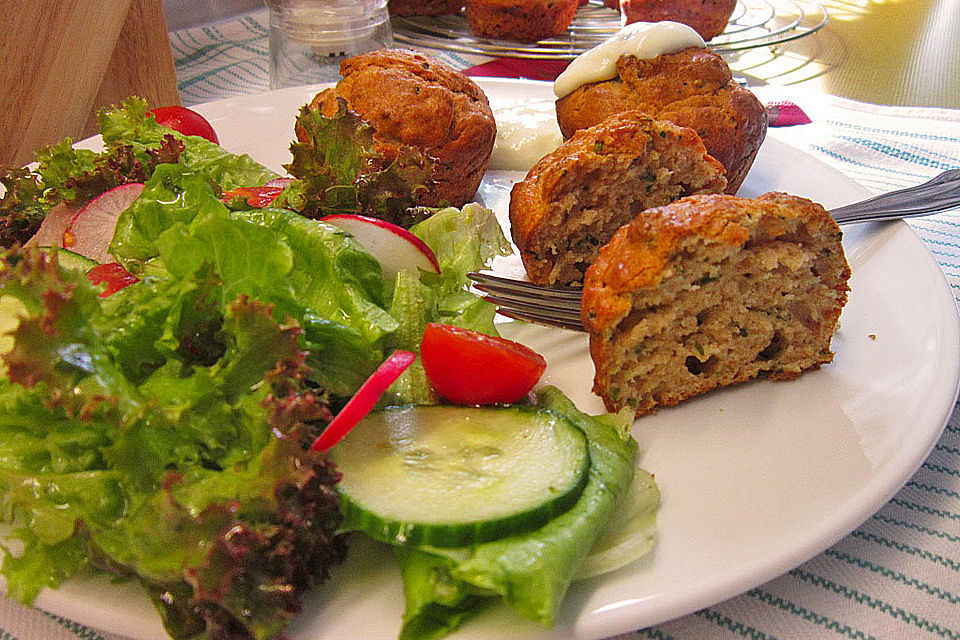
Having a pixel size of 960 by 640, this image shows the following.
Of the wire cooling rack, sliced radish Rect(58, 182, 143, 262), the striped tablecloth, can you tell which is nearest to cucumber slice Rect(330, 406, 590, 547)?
the striped tablecloth

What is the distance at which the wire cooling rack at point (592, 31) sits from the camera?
18.2 feet

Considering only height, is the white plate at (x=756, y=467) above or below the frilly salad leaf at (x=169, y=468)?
below

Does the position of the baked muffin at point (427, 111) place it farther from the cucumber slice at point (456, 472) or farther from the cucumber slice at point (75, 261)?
the cucumber slice at point (456, 472)

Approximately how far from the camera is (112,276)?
2.40 m

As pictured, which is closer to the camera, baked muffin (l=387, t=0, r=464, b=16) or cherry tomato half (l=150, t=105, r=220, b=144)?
cherry tomato half (l=150, t=105, r=220, b=144)

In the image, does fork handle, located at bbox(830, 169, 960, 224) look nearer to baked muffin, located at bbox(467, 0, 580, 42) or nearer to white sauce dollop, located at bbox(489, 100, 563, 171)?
white sauce dollop, located at bbox(489, 100, 563, 171)

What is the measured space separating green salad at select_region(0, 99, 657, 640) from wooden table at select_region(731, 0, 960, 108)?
4549 mm

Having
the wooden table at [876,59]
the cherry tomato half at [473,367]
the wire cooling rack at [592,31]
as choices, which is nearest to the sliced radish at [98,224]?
the cherry tomato half at [473,367]

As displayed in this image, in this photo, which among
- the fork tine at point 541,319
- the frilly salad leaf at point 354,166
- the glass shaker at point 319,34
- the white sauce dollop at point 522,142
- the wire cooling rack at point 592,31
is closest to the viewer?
the fork tine at point 541,319

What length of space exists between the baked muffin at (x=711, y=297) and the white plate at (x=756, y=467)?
9 cm

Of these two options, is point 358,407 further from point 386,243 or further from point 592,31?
point 592,31

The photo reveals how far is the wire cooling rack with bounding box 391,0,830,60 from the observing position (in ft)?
18.2

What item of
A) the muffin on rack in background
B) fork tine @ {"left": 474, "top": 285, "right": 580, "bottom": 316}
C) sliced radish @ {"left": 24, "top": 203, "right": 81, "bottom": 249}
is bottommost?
fork tine @ {"left": 474, "top": 285, "right": 580, "bottom": 316}

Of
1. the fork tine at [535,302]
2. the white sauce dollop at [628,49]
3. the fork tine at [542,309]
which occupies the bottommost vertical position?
the fork tine at [542,309]
